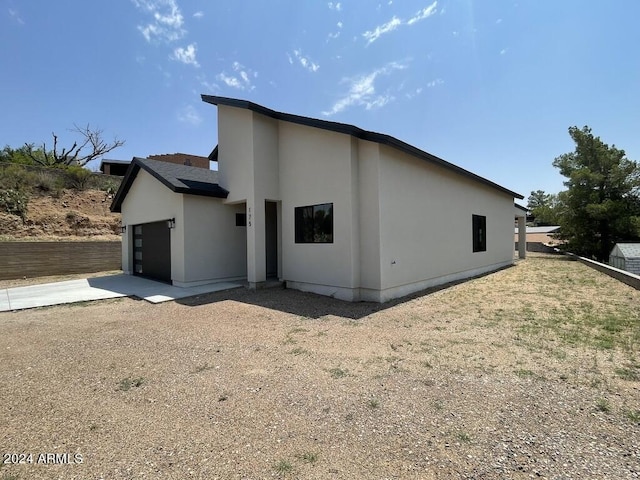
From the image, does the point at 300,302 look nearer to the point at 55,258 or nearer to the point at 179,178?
the point at 179,178

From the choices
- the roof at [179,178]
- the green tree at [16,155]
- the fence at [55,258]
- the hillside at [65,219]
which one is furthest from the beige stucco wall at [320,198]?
the green tree at [16,155]

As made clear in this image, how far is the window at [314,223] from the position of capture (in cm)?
863

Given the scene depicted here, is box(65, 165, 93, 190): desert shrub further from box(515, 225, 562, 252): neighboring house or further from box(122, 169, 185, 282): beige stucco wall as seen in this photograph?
box(515, 225, 562, 252): neighboring house

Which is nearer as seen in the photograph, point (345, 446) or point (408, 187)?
point (345, 446)

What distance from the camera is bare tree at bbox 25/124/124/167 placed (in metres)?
33.9

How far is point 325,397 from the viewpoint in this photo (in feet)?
11.0

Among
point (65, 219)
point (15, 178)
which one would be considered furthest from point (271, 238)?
point (15, 178)

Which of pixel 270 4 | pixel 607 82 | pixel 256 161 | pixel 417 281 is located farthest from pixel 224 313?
pixel 607 82

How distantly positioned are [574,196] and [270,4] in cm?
2087

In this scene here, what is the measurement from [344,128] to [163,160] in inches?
1234

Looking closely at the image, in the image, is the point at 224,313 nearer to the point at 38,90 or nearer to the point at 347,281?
the point at 347,281

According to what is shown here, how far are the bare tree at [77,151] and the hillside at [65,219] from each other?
1808 centimetres

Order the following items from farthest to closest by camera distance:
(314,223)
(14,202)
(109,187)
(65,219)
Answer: (109,187) < (65,219) < (14,202) < (314,223)

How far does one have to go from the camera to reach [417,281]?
9.29m
